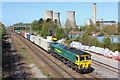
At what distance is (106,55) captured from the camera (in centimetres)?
2272

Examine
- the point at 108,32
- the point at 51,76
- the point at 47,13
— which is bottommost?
the point at 51,76

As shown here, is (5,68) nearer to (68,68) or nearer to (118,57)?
(68,68)

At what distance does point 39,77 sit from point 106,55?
13.0 meters

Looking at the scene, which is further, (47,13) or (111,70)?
(47,13)

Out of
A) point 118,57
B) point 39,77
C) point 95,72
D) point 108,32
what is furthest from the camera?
point 108,32

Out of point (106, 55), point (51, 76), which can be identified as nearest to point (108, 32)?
point (106, 55)

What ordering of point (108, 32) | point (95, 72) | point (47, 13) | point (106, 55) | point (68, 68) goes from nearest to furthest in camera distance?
point (95, 72) → point (68, 68) → point (106, 55) → point (108, 32) → point (47, 13)

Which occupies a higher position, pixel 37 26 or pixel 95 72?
pixel 37 26

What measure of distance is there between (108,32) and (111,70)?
43338 mm

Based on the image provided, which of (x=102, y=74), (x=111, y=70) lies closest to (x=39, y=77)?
(x=102, y=74)

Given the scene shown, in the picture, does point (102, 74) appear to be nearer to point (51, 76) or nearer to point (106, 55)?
point (51, 76)

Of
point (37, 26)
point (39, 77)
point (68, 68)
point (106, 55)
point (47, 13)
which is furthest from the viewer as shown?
point (37, 26)

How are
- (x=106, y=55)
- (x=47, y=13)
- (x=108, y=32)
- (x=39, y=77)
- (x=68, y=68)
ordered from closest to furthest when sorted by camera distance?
(x=39, y=77) → (x=68, y=68) → (x=106, y=55) → (x=108, y=32) → (x=47, y=13)

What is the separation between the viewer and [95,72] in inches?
627
